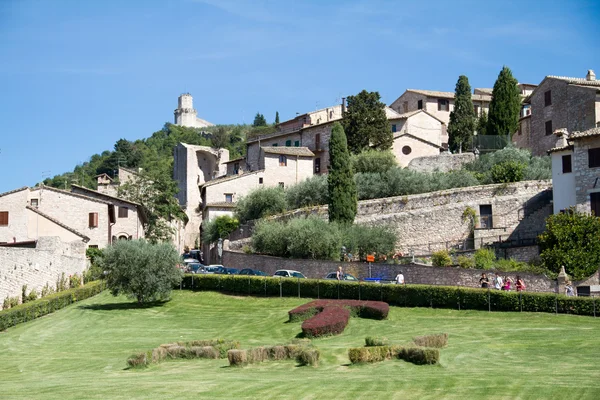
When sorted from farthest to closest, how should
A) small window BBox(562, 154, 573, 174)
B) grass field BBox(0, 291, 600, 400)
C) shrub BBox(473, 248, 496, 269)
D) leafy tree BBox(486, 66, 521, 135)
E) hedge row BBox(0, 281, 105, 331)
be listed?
leafy tree BBox(486, 66, 521, 135) < small window BBox(562, 154, 573, 174) < shrub BBox(473, 248, 496, 269) < hedge row BBox(0, 281, 105, 331) < grass field BBox(0, 291, 600, 400)

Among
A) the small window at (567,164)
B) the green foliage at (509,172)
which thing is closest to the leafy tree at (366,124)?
the green foliage at (509,172)

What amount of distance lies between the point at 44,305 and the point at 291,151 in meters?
42.6

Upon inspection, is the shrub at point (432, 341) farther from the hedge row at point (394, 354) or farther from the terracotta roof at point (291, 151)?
the terracotta roof at point (291, 151)

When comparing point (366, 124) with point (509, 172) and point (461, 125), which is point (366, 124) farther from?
point (509, 172)

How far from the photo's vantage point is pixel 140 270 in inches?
1758

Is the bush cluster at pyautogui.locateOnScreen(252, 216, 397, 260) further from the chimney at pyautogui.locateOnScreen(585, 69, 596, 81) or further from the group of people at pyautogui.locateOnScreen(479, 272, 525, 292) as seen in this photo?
the chimney at pyautogui.locateOnScreen(585, 69, 596, 81)

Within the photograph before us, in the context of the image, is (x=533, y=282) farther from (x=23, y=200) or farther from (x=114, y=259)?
(x=23, y=200)

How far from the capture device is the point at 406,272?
44.2m

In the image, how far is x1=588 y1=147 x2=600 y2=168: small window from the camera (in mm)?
45969

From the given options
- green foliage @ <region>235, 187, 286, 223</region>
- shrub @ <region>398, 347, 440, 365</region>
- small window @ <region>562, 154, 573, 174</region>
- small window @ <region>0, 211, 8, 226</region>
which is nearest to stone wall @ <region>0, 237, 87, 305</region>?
small window @ <region>0, 211, 8, 226</region>

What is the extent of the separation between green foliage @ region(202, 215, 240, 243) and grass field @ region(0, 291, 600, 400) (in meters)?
24.1

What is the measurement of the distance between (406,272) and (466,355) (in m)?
18.2

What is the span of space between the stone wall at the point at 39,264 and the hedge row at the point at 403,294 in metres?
8.31

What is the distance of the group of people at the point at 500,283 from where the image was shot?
39219 mm
